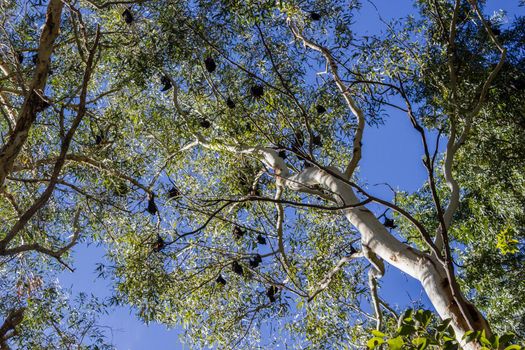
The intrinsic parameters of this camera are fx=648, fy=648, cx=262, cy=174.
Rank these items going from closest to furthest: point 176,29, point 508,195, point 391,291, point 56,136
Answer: point 176,29, point 391,291, point 56,136, point 508,195

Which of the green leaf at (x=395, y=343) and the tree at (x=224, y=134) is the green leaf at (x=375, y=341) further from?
the tree at (x=224, y=134)

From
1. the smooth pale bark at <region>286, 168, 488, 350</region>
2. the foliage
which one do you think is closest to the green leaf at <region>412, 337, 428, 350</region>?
the foliage

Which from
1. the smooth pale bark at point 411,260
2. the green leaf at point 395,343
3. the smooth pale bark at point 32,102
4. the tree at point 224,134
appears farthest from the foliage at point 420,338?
the tree at point 224,134

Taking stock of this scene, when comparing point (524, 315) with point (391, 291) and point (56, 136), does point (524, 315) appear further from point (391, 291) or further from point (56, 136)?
point (56, 136)

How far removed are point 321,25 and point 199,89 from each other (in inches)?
57.3

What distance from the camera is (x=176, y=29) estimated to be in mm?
6059

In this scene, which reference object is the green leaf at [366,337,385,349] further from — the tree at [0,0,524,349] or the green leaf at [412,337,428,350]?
the tree at [0,0,524,349]

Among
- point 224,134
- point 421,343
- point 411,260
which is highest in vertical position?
point 224,134

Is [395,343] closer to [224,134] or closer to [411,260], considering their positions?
[411,260]

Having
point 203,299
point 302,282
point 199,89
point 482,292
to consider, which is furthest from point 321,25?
point 482,292

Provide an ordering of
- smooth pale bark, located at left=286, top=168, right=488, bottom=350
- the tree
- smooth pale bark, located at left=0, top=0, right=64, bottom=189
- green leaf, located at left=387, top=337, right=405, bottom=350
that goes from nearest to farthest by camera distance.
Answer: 1. green leaf, located at left=387, top=337, right=405, bottom=350
2. smooth pale bark, located at left=286, top=168, right=488, bottom=350
3. smooth pale bark, located at left=0, top=0, right=64, bottom=189
4. the tree

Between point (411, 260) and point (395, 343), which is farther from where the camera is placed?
point (411, 260)

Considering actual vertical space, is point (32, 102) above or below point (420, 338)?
above

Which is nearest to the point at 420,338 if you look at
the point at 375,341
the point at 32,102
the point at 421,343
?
the point at 421,343
